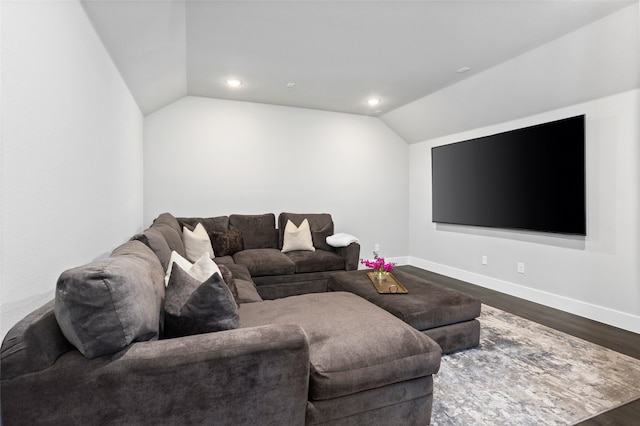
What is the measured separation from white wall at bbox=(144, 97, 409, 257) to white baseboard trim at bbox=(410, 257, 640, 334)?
1344 millimetres

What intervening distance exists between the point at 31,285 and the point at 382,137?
530 cm

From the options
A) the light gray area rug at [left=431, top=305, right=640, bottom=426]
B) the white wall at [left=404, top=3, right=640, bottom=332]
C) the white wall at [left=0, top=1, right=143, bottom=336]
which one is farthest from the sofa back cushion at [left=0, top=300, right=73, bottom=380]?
the white wall at [left=404, top=3, right=640, bottom=332]

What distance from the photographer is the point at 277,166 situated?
4973mm

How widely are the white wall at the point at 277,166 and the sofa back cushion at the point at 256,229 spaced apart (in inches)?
14.8

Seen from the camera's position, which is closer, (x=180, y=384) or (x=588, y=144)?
(x=180, y=384)

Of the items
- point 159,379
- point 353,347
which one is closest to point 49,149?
point 159,379

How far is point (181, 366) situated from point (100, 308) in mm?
331

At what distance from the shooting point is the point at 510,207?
413cm

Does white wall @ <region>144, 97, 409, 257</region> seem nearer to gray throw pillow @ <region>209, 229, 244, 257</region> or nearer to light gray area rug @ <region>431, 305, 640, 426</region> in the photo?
gray throw pillow @ <region>209, 229, 244, 257</region>

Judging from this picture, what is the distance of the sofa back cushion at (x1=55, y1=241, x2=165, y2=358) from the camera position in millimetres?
1007

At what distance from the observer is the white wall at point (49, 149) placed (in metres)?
1.11

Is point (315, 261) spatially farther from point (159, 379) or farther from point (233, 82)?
point (159, 379)

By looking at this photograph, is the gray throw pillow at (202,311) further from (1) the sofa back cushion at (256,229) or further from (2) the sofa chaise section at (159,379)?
(1) the sofa back cushion at (256,229)

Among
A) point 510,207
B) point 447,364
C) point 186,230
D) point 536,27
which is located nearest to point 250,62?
point 186,230
